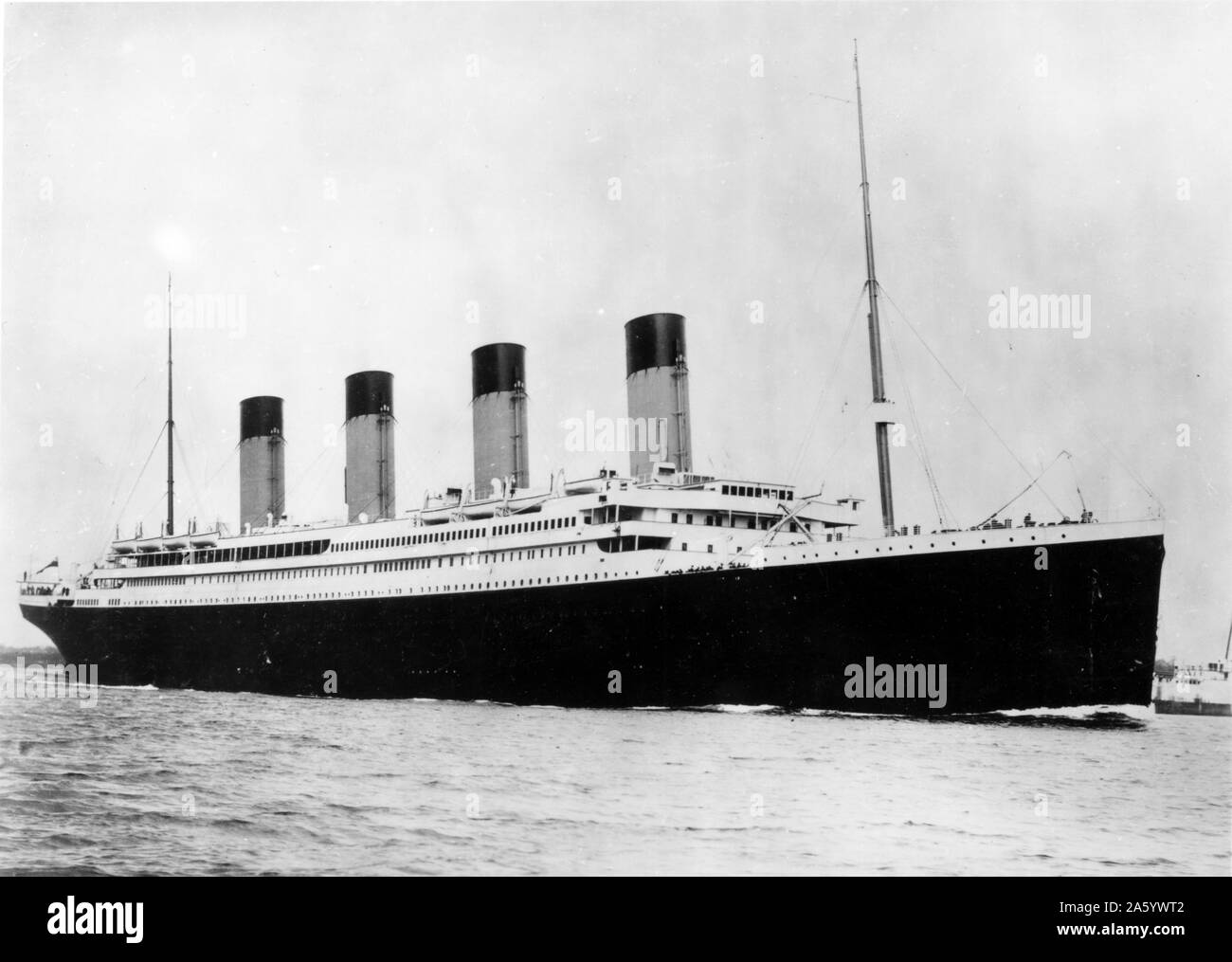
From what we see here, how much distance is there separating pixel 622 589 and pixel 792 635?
450 cm

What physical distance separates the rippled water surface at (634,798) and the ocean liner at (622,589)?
1481 millimetres

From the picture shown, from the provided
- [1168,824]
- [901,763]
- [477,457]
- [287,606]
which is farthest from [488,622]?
[1168,824]

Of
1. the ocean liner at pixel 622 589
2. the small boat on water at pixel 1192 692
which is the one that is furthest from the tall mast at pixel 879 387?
the small boat on water at pixel 1192 692

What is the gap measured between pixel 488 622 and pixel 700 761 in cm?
1233

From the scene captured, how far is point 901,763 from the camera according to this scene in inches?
629

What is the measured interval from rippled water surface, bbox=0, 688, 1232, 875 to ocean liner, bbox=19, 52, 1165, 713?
58.3 inches

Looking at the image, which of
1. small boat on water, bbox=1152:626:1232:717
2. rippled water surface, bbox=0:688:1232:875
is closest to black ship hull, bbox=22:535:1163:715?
rippled water surface, bbox=0:688:1232:875

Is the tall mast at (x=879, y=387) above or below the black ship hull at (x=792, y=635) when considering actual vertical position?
above

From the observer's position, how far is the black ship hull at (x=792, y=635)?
20.3 metres

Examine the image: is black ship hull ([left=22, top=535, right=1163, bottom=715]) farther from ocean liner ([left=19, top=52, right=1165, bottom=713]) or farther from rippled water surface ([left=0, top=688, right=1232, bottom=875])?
rippled water surface ([left=0, top=688, right=1232, bottom=875])

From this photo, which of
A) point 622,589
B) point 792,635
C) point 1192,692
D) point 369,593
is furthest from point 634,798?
point 1192,692

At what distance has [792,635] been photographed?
2209 cm

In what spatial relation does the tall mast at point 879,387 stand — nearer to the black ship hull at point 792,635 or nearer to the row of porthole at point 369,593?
the black ship hull at point 792,635
